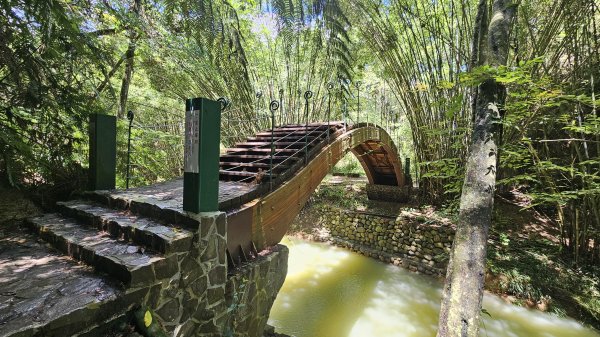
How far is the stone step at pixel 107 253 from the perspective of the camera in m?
1.63

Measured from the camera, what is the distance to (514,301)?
442 cm

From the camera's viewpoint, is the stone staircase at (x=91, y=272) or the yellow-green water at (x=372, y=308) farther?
the yellow-green water at (x=372, y=308)

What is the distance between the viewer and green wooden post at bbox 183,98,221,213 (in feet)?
6.76

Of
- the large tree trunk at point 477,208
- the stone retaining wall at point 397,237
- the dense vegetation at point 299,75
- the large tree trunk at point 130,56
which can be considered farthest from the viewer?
the stone retaining wall at point 397,237

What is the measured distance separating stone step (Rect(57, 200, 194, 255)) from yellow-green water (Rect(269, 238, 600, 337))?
254cm

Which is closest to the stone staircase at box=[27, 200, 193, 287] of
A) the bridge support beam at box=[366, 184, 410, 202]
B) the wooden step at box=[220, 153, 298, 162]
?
the wooden step at box=[220, 153, 298, 162]

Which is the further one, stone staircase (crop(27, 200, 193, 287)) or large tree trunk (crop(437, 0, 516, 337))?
large tree trunk (crop(437, 0, 516, 337))

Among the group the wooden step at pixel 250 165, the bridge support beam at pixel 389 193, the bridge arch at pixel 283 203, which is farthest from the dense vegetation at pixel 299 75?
the wooden step at pixel 250 165

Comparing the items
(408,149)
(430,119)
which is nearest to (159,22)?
(430,119)

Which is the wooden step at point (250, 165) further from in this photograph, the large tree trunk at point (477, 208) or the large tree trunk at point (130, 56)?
the large tree trunk at point (477, 208)

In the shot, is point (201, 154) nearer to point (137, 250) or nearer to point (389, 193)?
point (137, 250)

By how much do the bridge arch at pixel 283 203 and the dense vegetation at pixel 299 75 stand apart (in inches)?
29.7

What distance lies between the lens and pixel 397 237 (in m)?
6.35

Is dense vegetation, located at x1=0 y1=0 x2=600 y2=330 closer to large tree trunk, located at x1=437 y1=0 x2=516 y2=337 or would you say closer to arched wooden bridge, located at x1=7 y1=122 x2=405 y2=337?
large tree trunk, located at x1=437 y1=0 x2=516 y2=337
